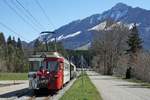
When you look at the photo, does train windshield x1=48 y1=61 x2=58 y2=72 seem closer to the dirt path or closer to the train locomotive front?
the train locomotive front

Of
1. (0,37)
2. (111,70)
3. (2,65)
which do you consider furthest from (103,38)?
(0,37)

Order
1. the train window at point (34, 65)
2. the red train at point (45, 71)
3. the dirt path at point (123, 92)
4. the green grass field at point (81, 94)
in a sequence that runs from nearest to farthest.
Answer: the green grass field at point (81, 94) → the dirt path at point (123, 92) → the red train at point (45, 71) → the train window at point (34, 65)

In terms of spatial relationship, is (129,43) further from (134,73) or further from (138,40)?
(134,73)

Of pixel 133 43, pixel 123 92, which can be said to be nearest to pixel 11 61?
pixel 133 43

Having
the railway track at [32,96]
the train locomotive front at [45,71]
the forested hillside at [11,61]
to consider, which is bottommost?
the railway track at [32,96]

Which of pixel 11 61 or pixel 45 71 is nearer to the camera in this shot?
pixel 45 71

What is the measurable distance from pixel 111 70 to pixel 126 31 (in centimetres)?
1526

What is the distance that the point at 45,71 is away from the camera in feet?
115

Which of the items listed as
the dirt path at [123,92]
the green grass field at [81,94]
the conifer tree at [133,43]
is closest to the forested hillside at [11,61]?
the conifer tree at [133,43]

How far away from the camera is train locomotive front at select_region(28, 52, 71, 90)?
34.7 metres

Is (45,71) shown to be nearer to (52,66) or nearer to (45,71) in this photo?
(45,71)

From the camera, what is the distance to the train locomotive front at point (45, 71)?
1367 inches

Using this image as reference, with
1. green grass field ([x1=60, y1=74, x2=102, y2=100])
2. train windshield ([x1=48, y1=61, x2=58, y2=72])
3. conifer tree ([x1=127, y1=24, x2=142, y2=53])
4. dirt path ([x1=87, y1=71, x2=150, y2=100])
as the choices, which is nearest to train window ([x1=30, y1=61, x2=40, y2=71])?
train windshield ([x1=48, y1=61, x2=58, y2=72])

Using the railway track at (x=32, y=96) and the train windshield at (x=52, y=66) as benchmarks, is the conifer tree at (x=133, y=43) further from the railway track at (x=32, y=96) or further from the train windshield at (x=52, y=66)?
the train windshield at (x=52, y=66)
